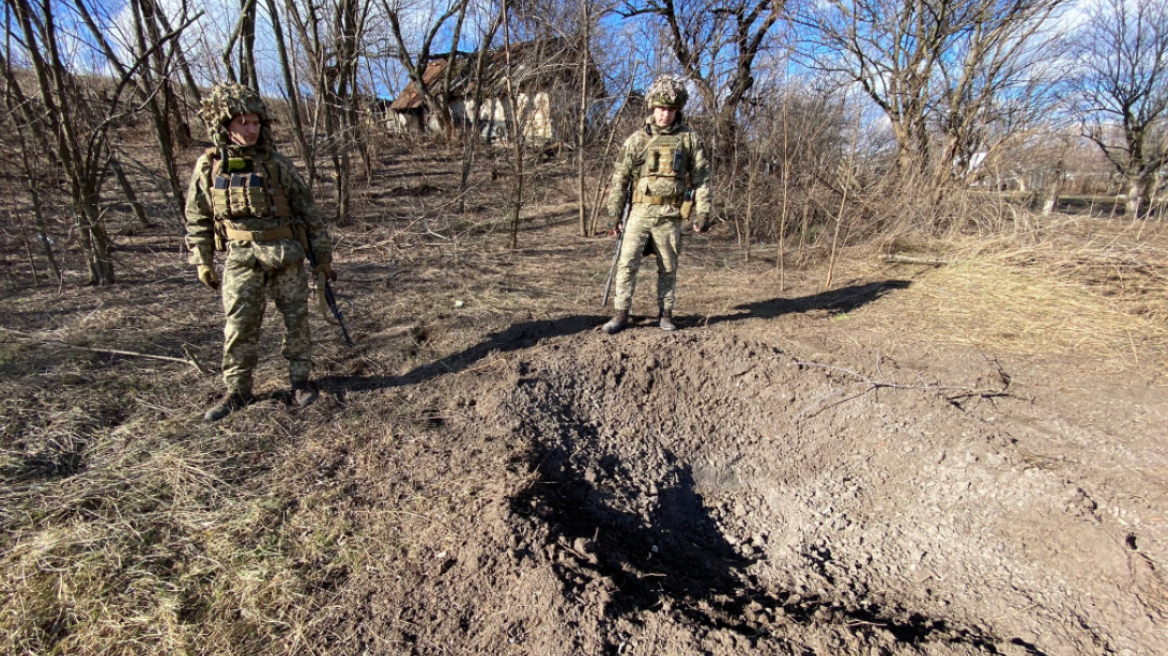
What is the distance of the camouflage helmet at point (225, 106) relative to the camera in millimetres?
2688

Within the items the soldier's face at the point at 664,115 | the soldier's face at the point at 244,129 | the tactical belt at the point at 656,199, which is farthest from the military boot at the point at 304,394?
the soldier's face at the point at 664,115

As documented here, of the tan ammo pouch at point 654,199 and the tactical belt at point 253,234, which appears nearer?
the tactical belt at point 253,234

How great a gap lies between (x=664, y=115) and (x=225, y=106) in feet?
9.46

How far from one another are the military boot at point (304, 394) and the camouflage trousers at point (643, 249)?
2.39 metres

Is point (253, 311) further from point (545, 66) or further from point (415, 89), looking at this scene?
point (415, 89)

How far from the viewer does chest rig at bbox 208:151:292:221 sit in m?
2.82

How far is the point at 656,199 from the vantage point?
408 cm

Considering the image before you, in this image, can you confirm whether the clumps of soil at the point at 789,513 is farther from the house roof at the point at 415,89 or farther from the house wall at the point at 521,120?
the house roof at the point at 415,89

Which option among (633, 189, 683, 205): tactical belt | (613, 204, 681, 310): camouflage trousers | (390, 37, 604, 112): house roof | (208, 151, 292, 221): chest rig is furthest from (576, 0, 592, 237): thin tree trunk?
→ (208, 151, 292, 221): chest rig

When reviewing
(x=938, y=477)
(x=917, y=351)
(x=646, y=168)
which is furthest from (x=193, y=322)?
(x=917, y=351)

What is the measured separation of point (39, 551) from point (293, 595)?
1117 millimetres

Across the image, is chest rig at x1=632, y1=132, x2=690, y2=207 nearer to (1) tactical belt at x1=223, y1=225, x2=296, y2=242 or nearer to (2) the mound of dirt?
(2) the mound of dirt

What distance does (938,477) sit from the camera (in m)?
3.02

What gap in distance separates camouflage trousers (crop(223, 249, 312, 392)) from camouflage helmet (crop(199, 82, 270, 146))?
68 centimetres
